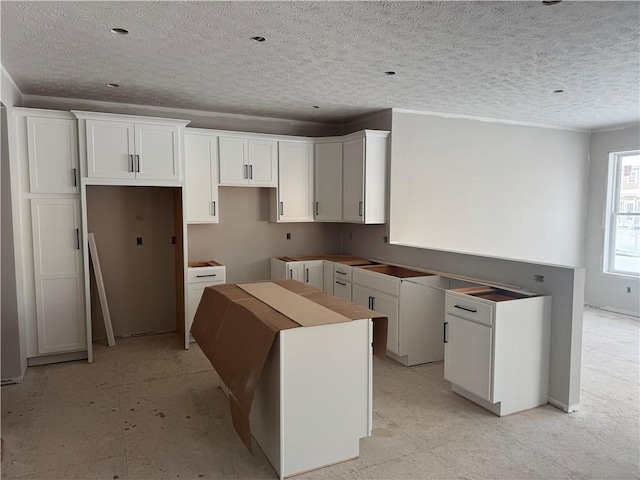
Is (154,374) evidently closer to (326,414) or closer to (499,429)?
(326,414)

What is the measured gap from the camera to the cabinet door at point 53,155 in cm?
406

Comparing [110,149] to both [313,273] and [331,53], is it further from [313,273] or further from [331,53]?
[313,273]

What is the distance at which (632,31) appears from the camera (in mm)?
2859

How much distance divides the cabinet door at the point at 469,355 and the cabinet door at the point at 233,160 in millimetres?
2832

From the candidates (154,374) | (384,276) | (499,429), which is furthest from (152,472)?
(384,276)

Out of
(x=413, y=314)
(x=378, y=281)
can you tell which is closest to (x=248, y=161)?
(x=378, y=281)

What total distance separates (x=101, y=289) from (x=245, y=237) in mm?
1718

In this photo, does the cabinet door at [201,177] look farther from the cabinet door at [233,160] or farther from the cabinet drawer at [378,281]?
the cabinet drawer at [378,281]

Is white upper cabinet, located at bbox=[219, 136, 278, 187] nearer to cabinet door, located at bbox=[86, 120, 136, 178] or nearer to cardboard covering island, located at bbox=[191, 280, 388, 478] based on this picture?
cabinet door, located at bbox=[86, 120, 136, 178]

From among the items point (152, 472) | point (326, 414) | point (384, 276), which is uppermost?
point (384, 276)

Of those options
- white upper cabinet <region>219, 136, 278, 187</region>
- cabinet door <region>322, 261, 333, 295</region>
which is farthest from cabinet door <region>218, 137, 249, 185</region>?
cabinet door <region>322, 261, 333, 295</region>

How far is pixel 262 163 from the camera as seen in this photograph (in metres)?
5.34

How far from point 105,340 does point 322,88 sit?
3.58 metres

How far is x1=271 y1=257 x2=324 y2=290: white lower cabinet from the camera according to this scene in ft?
17.6
